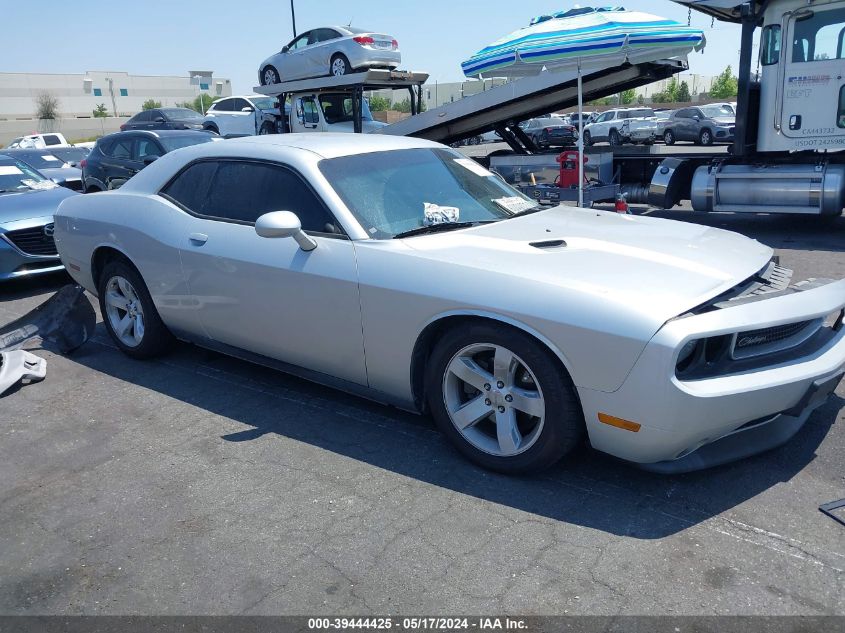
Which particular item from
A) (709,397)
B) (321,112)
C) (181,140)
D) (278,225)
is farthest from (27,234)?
(321,112)

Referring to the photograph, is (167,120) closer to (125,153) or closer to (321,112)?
(321,112)

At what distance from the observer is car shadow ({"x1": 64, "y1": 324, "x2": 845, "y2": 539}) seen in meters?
3.23

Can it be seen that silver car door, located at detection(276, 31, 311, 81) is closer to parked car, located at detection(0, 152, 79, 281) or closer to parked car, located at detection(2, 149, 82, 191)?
parked car, located at detection(2, 149, 82, 191)

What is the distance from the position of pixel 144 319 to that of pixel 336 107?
12511mm

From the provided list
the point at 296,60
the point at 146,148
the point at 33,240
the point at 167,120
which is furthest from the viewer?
the point at 167,120

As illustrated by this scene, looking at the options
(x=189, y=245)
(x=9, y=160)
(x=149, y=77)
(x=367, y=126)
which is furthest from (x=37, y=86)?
(x=189, y=245)

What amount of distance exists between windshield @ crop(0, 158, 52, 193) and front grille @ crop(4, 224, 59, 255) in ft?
3.87

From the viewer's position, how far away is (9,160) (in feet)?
30.1

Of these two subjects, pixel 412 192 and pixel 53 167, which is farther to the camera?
pixel 53 167

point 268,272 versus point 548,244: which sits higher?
point 548,244

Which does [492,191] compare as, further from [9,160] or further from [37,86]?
[37,86]

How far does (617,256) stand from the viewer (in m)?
3.54

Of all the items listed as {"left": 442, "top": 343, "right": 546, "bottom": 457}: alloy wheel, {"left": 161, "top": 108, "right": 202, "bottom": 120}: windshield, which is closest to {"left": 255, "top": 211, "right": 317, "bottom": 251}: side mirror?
{"left": 442, "top": 343, "right": 546, "bottom": 457}: alloy wheel

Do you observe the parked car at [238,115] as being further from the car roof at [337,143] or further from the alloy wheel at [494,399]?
the alloy wheel at [494,399]
